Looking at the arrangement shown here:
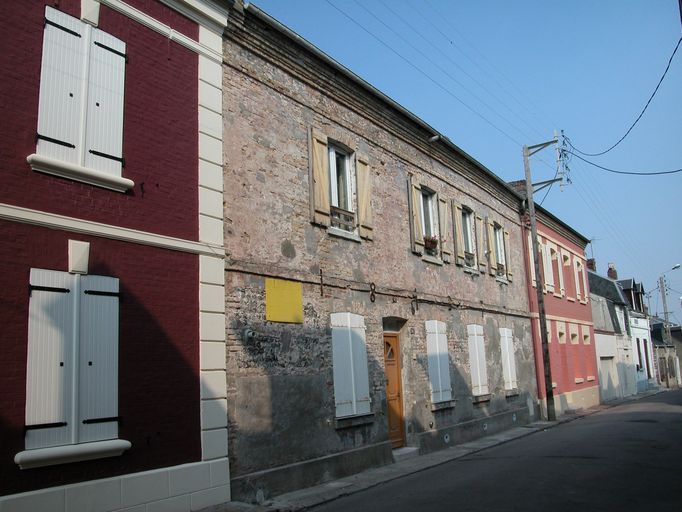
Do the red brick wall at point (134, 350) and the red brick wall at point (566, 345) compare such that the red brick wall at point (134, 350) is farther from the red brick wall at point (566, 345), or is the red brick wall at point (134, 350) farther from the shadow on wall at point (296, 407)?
the red brick wall at point (566, 345)

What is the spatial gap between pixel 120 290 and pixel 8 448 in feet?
6.82

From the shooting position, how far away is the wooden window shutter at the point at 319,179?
1113 cm

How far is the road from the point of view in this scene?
7.74 metres

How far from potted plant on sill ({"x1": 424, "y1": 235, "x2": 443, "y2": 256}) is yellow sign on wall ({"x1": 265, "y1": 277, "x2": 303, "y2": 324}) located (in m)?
5.31

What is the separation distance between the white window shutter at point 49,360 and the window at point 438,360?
912cm

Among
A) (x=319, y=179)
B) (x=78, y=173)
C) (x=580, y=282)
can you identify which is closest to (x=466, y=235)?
(x=319, y=179)

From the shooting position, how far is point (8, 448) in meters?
6.04

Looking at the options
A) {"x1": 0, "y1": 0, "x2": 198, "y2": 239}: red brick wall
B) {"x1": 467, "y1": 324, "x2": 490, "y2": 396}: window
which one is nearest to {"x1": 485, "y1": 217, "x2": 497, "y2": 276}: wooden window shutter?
{"x1": 467, "y1": 324, "x2": 490, "y2": 396}: window

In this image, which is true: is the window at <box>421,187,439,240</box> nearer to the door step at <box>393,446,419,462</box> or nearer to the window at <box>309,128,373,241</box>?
→ the window at <box>309,128,373,241</box>

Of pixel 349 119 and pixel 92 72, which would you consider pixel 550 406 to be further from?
pixel 92 72

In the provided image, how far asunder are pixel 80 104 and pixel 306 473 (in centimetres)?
635

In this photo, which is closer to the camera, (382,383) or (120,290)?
(120,290)

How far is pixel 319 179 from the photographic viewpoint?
11367 millimetres

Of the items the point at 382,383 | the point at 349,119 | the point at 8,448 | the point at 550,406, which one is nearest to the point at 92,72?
the point at 8,448
